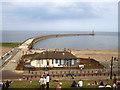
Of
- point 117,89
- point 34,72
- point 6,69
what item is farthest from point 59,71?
point 117,89

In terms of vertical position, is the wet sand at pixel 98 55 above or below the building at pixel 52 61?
below

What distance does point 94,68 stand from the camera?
31.7 meters

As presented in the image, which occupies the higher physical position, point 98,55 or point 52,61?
point 52,61

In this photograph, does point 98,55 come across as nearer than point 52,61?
No

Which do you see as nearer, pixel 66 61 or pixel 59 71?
pixel 59 71

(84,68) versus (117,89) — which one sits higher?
(117,89)

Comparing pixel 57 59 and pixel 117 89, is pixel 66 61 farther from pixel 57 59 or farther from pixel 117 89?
pixel 117 89

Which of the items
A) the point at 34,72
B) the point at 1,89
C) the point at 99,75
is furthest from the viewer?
the point at 34,72

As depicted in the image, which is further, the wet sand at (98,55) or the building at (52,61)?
the wet sand at (98,55)

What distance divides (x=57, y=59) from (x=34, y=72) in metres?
5.88

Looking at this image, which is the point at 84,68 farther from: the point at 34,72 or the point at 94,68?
the point at 34,72

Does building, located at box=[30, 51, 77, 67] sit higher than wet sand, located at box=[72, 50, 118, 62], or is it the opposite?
building, located at box=[30, 51, 77, 67]

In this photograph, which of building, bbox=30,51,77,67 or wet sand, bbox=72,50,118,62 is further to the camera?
wet sand, bbox=72,50,118,62

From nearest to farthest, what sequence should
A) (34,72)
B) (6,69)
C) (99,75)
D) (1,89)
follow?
(1,89)
(99,75)
(34,72)
(6,69)
